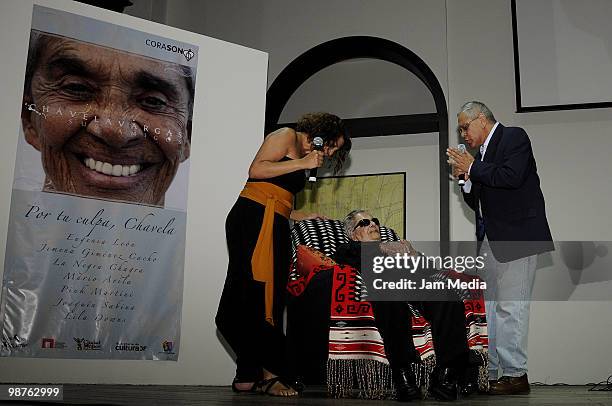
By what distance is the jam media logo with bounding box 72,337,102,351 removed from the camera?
3.12 metres

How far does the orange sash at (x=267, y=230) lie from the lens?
2896 millimetres

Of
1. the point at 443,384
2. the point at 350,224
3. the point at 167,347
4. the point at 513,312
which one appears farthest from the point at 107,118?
the point at 513,312

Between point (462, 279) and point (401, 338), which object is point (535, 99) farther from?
point (401, 338)

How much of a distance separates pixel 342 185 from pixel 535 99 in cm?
176

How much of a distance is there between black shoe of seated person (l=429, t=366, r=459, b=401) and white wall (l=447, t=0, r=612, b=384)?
5.07ft

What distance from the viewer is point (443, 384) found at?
2467mm

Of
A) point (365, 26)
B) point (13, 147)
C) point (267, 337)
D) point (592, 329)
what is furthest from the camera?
point (365, 26)

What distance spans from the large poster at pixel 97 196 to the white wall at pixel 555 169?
188 centimetres

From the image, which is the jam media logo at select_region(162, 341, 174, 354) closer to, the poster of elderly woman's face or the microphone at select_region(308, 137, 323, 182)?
the poster of elderly woman's face

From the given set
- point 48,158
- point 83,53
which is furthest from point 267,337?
point 83,53

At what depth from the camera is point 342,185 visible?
5.32 metres

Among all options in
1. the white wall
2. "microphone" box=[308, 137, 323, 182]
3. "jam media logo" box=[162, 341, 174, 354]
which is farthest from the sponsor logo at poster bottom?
the white wall

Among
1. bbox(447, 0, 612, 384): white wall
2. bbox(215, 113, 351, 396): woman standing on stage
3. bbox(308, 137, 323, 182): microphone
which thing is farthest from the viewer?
bbox(447, 0, 612, 384): white wall

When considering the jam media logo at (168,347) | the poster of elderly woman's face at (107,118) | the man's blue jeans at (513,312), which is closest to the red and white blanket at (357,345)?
the man's blue jeans at (513,312)
